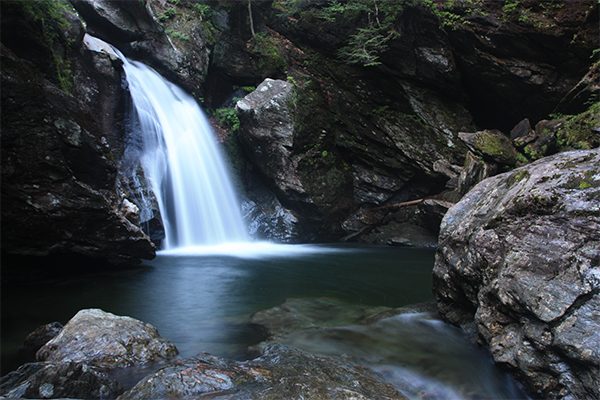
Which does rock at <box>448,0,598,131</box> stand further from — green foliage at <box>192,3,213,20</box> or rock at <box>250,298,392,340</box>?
rock at <box>250,298,392,340</box>

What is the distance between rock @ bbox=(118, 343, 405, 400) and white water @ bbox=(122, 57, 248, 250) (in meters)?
8.46

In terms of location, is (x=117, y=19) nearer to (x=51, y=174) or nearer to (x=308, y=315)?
(x=51, y=174)

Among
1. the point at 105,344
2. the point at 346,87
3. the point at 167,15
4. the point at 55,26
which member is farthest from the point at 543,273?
the point at 167,15

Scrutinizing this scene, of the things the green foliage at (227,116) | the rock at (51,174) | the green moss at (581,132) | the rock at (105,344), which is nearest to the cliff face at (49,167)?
the rock at (51,174)

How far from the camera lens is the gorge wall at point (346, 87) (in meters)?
9.93

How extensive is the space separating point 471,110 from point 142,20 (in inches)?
556

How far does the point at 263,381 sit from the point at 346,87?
42.9 feet

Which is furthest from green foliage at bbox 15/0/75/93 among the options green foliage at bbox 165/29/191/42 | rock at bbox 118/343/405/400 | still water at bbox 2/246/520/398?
rock at bbox 118/343/405/400

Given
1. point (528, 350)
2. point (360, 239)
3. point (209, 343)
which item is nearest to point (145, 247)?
point (209, 343)

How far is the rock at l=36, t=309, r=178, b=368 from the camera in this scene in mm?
2918

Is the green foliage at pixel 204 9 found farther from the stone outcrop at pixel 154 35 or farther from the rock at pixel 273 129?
the rock at pixel 273 129

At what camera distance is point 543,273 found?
92.4 inches

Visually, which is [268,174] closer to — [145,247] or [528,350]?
[145,247]

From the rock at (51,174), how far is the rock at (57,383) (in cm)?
368
